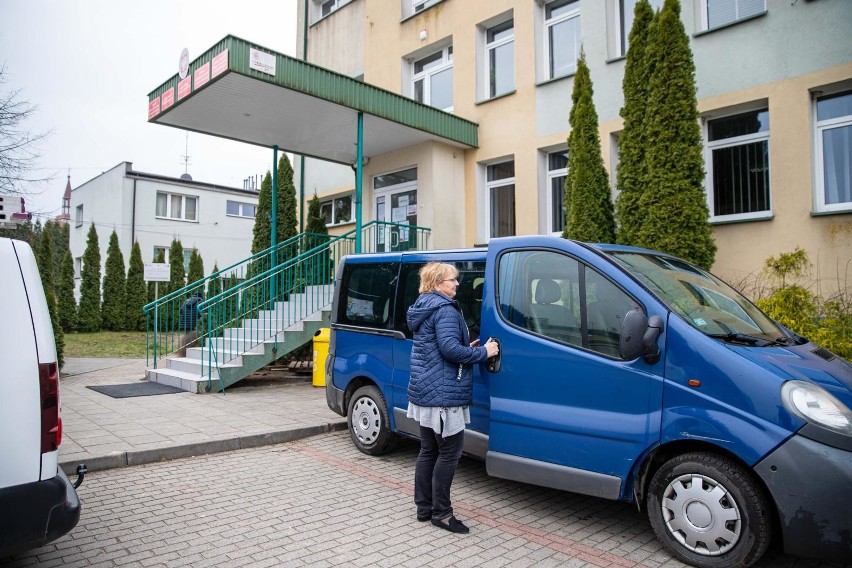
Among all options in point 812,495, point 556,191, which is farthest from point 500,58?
point 812,495

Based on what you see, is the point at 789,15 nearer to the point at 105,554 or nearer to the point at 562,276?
the point at 562,276

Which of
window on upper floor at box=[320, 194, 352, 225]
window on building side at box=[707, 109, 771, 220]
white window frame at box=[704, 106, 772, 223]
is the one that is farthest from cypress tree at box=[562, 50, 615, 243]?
window on upper floor at box=[320, 194, 352, 225]

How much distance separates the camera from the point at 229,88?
8.74 meters

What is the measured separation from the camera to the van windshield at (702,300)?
3.62 metres

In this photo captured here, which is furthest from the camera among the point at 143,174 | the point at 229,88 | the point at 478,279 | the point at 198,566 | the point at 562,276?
the point at 143,174

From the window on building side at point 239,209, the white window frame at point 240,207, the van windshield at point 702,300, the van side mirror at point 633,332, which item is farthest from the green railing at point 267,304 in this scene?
the window on building side at point 239,209

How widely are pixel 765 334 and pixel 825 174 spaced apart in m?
5.46

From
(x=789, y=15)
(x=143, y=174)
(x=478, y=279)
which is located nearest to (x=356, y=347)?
(x=478, y=279)

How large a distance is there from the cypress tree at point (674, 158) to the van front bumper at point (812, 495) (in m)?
5.12

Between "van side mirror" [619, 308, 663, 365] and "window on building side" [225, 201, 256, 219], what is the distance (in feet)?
103

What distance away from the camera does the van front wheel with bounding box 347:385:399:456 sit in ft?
18.2

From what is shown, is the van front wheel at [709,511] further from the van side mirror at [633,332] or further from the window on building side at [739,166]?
the window on building side at [739,166]

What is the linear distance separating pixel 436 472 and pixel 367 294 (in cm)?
232

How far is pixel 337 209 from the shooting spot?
15.7m
